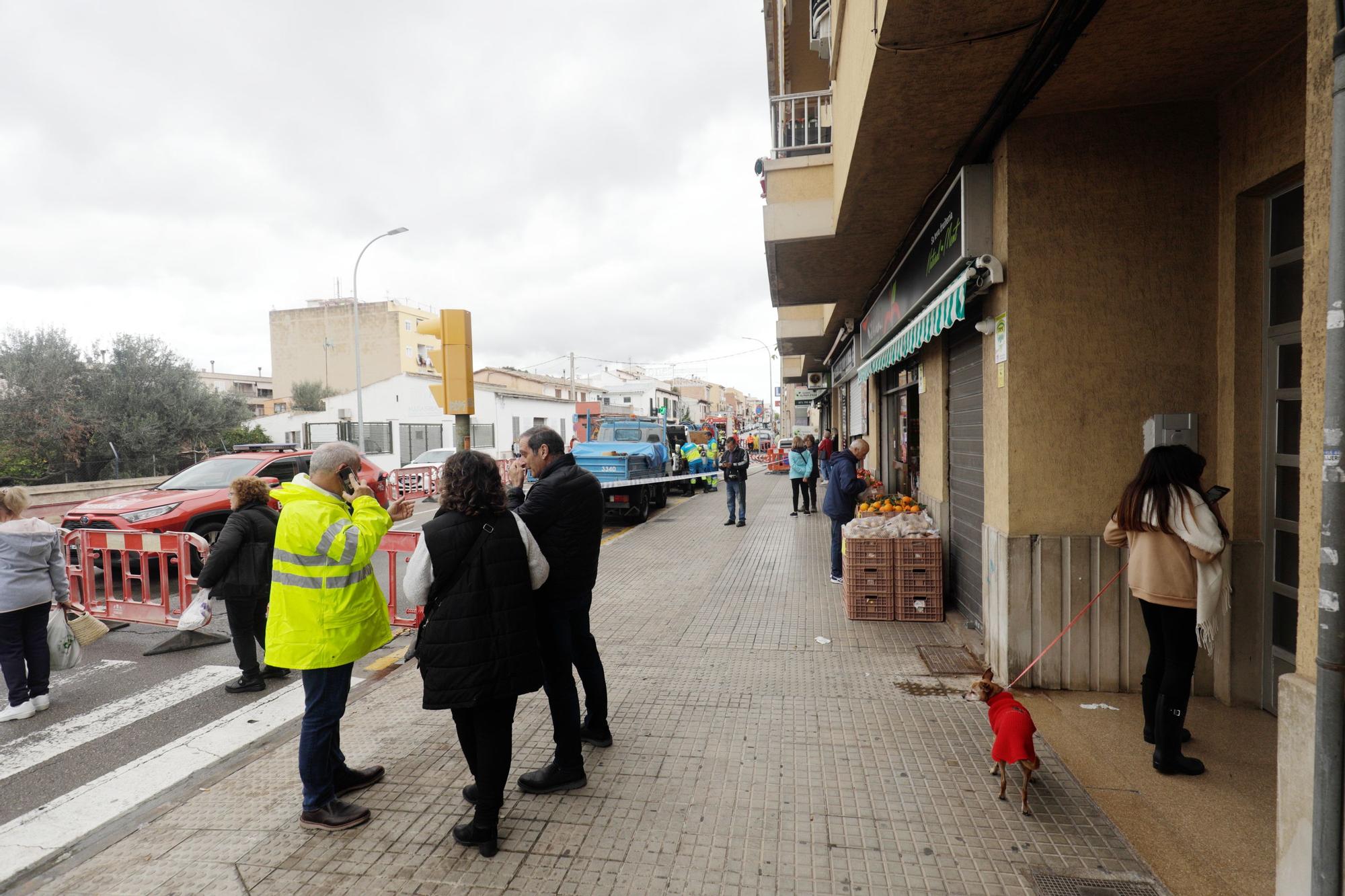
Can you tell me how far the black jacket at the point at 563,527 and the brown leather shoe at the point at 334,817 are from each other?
133cm

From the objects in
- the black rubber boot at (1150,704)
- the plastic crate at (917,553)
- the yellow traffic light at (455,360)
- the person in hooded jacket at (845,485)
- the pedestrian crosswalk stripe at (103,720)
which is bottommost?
the pedestrian crosswalk stripe at (103,720)

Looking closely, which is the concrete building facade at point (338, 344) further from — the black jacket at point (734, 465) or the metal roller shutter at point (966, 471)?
the metal roller shutter at point (966, 471)

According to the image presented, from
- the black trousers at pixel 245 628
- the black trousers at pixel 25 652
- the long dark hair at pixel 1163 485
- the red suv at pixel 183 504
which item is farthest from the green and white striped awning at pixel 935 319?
the red suv at pixel 183 504

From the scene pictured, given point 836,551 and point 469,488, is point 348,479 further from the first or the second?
→ point 836,551

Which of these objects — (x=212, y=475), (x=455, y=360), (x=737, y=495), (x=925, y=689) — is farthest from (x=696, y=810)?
(x=737, y=495)

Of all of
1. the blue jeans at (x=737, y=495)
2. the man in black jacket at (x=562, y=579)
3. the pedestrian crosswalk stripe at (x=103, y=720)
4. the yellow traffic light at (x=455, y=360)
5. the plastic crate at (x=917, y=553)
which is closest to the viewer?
the man in black jacket at (x=562, y=579)

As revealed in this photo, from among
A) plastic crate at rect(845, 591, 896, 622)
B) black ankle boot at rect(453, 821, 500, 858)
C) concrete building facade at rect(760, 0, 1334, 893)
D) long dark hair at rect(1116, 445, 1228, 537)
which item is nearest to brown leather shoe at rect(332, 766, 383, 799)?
black ankle boot at rect(453, 821, 500, 858)

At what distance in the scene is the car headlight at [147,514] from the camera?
8.84 meters

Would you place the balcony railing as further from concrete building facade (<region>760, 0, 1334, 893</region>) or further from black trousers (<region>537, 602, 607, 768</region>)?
black trousers (<region>537, 602, 607, 768</region>)

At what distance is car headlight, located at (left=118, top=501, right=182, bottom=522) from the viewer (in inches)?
348

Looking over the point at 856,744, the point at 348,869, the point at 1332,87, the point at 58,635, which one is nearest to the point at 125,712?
the point at 58,635

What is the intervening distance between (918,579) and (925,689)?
1.93 meters

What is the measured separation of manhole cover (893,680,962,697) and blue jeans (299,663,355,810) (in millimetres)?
3632

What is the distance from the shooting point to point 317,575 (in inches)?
133
